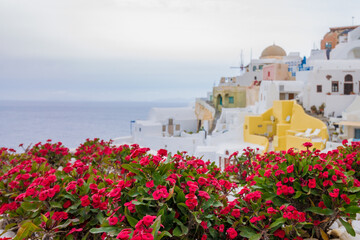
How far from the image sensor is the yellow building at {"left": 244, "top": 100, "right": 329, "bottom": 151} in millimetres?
16845

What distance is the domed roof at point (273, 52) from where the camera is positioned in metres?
39.4

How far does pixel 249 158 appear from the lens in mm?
6777

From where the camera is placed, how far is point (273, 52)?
3947 cm

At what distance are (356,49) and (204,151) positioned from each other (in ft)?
61.4

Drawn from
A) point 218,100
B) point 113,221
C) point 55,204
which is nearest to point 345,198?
point 113,221

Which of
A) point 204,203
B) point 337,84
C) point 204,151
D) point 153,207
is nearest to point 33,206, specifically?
point 153,207

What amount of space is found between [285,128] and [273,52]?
2348 cm

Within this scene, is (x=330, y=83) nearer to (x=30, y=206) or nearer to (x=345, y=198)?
(x=345, y=198)

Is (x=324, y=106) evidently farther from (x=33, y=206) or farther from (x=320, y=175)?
(x=33, y=206)

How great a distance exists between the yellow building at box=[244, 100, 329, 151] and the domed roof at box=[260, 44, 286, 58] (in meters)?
20.1

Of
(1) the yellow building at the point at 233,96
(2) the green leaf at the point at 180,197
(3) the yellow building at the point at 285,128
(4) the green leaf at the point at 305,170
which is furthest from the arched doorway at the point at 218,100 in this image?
(2) the green leaf at the point at 180,197

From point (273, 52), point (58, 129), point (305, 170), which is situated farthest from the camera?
point (58, 129)

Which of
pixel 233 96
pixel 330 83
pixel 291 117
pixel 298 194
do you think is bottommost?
pixel 291 117

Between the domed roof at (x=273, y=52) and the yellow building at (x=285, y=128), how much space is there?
20.1 meters
